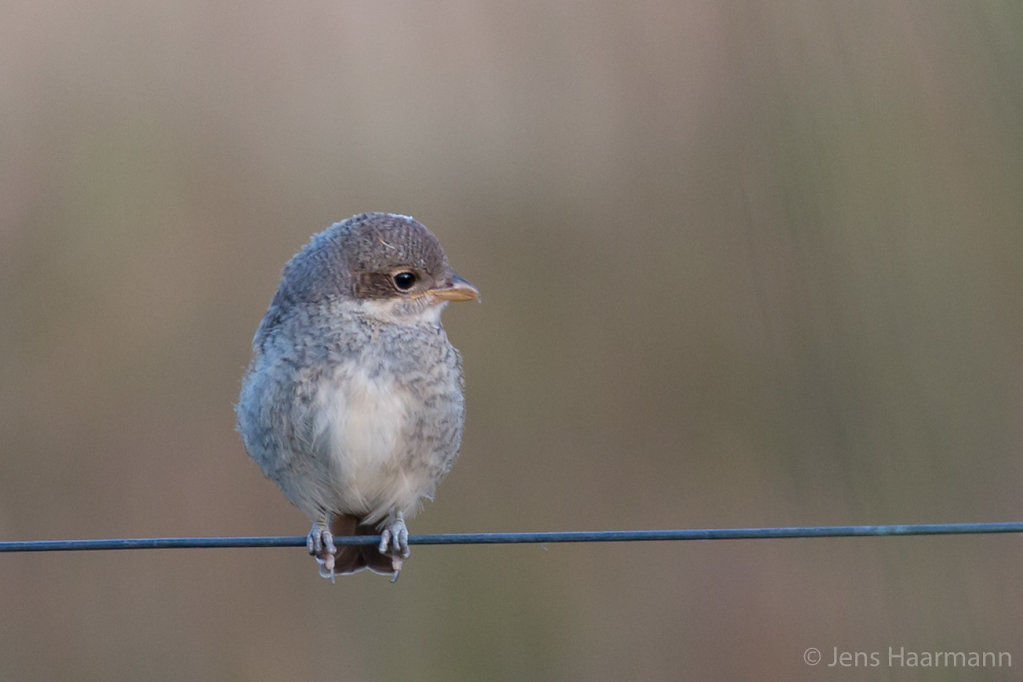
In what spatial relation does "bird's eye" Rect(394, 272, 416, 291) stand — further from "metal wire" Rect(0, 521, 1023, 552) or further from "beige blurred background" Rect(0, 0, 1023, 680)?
"beige blurred background" Rect(0, 0, 1023, 680)

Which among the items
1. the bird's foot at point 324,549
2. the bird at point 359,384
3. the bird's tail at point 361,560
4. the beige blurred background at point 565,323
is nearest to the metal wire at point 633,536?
the bird at point 359,384

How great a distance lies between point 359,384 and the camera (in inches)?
169

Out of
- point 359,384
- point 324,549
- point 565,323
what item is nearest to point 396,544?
point 324,549

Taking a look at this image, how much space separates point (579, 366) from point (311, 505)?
2.12 meters

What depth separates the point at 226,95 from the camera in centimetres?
703

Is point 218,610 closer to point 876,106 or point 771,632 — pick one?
point 771,632

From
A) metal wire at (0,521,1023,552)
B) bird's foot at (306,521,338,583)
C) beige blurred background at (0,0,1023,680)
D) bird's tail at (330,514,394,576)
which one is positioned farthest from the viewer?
beige blurred background at (0,0,1023,680)

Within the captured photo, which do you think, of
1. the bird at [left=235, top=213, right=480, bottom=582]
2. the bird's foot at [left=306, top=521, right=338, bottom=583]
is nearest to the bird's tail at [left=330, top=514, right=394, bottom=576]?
the bird at [left=235, top=213, right=480, bottom=582]

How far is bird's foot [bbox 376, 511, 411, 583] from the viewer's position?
457 cm

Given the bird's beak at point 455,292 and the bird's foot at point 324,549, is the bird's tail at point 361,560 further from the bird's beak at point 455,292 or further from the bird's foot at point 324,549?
the bird's beak at point 455,292

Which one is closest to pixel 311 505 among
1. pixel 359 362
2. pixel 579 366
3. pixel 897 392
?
pixel 359 362

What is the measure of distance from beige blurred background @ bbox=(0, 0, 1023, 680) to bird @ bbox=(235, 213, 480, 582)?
123 cm

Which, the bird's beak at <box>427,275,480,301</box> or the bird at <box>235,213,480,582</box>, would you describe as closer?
the bird at <box>235,213,480,582</box>

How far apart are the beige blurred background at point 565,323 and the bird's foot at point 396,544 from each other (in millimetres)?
1061
